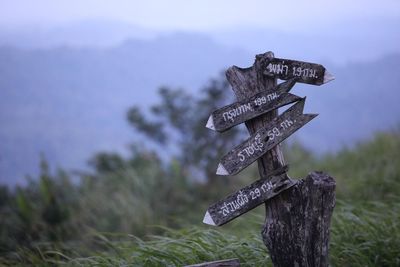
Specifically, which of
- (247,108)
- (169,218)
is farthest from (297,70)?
(169,218)

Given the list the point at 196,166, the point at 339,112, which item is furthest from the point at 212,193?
the point at 339,112

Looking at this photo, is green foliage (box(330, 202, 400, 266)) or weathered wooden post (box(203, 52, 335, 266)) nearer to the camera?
weathered wooden post (box(203, 52, 335, 266))

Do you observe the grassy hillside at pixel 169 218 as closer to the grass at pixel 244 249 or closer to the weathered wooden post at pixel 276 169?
the grass at pixel 244 249

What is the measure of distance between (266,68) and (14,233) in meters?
5.19

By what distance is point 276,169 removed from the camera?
10.3 feet

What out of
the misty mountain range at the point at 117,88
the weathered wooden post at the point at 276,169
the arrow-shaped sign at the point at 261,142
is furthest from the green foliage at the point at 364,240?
the misty mountain range at the point at 117,88

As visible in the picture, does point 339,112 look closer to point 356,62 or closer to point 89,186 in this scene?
point 356,62

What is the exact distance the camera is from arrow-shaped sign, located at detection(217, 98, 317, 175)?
9.98ft

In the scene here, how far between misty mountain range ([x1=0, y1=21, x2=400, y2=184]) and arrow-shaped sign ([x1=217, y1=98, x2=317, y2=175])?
1350 cm

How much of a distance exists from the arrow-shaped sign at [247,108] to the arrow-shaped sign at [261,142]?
3.9 inches

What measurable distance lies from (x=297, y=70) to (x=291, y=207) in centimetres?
84

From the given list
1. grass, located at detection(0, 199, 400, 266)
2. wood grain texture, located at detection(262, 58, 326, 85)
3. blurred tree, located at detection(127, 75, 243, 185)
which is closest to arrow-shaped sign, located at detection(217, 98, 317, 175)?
wood grain texture, located at detection(262, 58, 326, 85)

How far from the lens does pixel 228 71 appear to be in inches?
124

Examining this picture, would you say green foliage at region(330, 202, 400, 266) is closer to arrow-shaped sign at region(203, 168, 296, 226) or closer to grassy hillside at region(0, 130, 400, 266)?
grassy hillside at region(0, 130, 400, 266)
